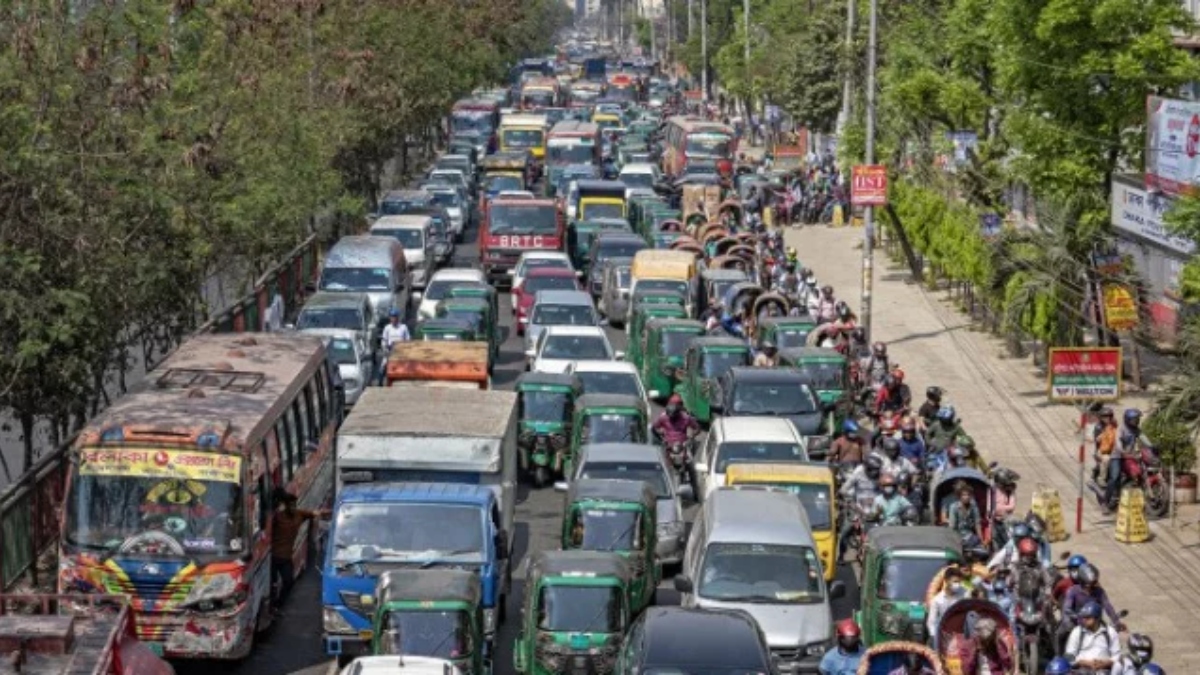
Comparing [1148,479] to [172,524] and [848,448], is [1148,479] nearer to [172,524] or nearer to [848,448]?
[848,448]

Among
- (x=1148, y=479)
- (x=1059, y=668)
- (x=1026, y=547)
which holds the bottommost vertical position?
(x=1148, y=479)

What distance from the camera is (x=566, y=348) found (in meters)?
40.1

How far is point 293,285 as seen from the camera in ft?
171

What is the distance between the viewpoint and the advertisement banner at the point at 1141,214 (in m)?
39.7

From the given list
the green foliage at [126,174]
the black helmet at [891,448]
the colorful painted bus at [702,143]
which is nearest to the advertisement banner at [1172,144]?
the black helmet at [891,448]

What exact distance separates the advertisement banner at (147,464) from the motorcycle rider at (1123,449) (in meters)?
13.6

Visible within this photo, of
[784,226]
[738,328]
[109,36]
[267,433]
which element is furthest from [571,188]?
[267,433]

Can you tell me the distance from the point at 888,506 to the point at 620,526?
3394 mm

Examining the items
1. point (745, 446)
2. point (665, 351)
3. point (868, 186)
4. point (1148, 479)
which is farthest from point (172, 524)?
point (868, 186)

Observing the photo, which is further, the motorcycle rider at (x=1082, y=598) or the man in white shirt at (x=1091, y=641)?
the motorcycle rider at (x=1082, y=598)

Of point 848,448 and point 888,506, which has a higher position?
point 888,506

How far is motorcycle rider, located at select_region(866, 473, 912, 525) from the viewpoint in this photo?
27859 mm

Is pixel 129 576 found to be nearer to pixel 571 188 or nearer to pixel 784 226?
pixel 571 188

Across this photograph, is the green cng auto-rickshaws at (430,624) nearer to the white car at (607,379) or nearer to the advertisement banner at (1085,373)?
the advertisement banner at (1085,373)
